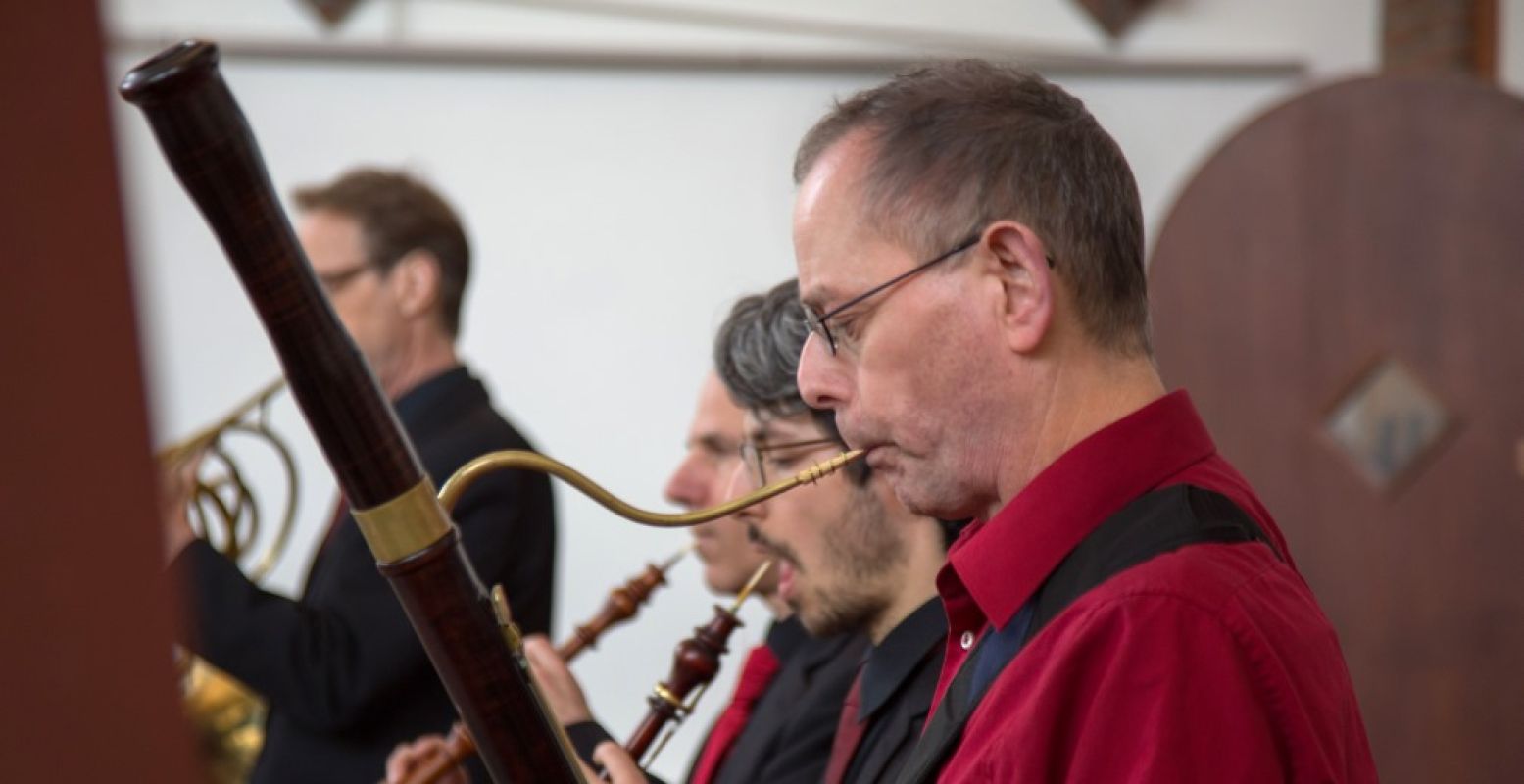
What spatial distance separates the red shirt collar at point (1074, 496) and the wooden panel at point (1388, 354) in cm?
267

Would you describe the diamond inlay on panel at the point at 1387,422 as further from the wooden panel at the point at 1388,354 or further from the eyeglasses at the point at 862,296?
the eyeglasses at the point at 862,296

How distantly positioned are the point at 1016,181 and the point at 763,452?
82 cm

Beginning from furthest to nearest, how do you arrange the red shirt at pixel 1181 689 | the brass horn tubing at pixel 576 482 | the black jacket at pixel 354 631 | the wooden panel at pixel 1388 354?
the wooden panel at pixel 1388 354 < the black jacket at pixel 354 631 < the brass horn tubing at pixel 576 482 < the red shirt at pixel 1181 689

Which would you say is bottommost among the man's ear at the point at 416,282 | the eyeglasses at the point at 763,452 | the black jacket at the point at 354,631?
the black jacket at the point at 354,631

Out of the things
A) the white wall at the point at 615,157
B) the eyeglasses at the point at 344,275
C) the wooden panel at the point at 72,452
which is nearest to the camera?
the wooden panel at the point at 72,452

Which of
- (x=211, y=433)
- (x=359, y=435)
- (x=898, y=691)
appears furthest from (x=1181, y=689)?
(x=211, y=433)

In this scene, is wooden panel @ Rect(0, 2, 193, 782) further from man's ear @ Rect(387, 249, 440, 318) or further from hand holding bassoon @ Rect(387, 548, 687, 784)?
man's ear @ Rect(387, 249, 440, 318)

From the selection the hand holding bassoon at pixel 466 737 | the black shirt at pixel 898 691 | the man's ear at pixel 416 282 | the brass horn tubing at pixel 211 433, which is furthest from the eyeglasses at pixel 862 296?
the brass horn tubing at pixel 211 433

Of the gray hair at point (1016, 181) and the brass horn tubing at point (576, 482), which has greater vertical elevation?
the gray hair at point (1016, 181)

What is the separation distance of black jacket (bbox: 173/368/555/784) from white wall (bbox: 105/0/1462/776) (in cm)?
194

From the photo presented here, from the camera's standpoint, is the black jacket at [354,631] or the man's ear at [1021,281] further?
the black jacket at [354,631]

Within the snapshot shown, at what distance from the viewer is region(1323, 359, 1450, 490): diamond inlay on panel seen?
3.57 metres

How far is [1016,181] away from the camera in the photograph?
109cm

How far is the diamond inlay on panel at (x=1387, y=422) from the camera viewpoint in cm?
357
